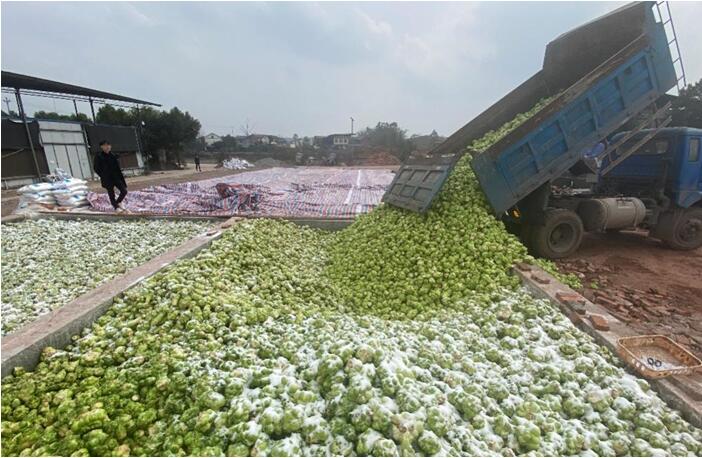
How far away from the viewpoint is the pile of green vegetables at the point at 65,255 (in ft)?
13.5

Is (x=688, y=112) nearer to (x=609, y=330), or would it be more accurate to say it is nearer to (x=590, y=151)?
(x=590, y=151)

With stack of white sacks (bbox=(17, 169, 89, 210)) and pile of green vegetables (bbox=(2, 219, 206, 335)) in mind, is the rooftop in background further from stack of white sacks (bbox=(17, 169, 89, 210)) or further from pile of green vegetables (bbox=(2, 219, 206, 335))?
pile of green vegetables (bbox=(2, 219, 206, 335))

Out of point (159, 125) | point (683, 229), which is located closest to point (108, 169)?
point (683, 229)

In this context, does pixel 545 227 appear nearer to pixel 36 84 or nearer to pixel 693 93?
pixel 36 84

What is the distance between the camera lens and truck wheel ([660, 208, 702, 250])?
722cm

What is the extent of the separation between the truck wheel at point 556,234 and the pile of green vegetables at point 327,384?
260 cm

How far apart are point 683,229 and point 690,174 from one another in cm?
123

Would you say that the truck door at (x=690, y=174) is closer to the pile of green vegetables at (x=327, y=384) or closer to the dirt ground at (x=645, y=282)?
the dirt ground at (x=645, y=282)

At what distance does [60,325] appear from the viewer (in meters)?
2.99

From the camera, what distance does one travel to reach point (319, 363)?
2.53m

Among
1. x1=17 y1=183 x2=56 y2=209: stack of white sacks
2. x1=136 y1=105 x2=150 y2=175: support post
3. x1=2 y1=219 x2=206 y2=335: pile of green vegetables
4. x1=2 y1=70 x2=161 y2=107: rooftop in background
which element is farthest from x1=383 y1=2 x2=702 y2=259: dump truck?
x1=136 y1=105 x2=150 y2=175: support post

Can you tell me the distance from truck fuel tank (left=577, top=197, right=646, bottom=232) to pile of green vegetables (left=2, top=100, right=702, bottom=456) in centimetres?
391

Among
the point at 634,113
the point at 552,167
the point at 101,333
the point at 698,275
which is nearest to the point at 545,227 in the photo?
the point at 552,167

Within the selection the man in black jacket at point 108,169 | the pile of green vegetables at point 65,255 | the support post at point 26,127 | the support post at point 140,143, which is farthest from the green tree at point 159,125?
the pile of green vegetables at point 65,255
